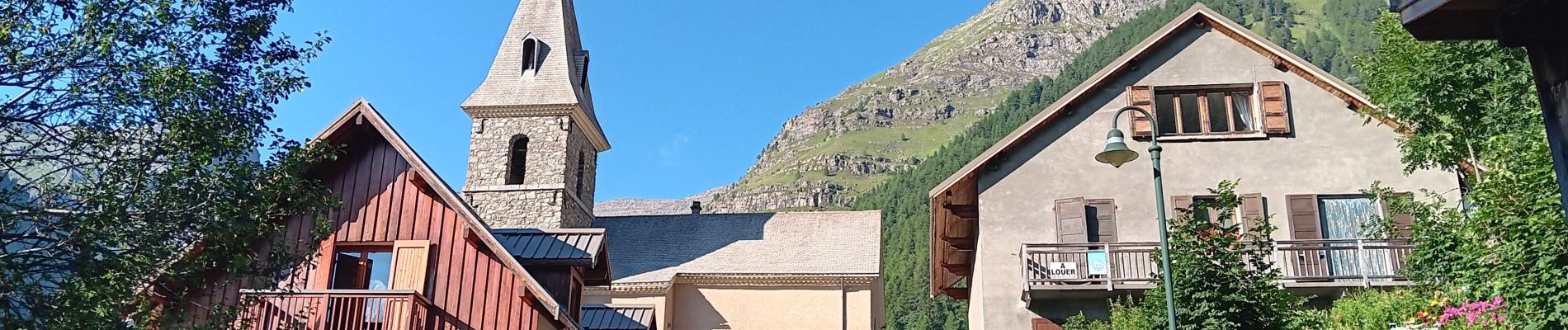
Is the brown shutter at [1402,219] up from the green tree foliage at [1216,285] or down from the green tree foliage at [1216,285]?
up

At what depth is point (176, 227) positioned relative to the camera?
30.8 ft

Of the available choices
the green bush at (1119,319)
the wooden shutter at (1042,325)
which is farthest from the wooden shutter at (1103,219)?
the wooden shutter at (1042,325)

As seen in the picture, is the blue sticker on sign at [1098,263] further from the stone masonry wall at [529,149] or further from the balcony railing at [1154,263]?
the stone masonry wall at [529,149]

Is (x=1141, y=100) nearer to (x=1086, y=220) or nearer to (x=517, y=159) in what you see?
(x=1086, y=220)

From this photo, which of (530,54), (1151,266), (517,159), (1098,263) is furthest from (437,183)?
(530,54)

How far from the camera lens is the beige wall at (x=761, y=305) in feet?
107

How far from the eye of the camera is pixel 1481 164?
20.1 meters

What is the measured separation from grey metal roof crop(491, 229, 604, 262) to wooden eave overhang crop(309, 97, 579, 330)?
120cm

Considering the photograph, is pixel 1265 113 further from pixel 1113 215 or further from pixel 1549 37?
pixel 1549 37

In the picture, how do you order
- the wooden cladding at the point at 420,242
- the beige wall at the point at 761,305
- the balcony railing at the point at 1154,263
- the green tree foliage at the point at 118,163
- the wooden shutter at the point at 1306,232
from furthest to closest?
the beige wall at the point at 761,305 → the wooden shutter at the point at 1306,232 → the balcony railing at the point at 1154,263 → the wooden cladding at the point at 420,242 → the green tree foliage at the point at 118,163

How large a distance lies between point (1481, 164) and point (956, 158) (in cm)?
11585

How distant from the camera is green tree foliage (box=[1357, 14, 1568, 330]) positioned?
13.6 meters

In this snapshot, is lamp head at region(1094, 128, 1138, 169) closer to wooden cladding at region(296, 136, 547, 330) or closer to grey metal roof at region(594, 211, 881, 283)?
wooden cladding at region(296, 136, 547, 330)

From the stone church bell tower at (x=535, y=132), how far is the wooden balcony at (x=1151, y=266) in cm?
1929
